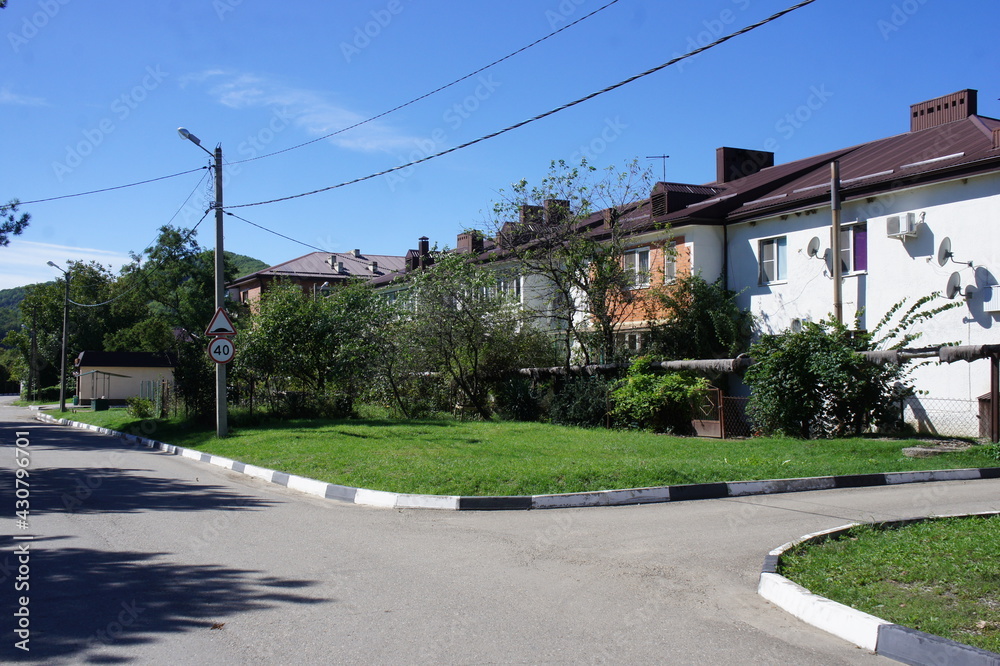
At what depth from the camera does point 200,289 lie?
58.3 metres

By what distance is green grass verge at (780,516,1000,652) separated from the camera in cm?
505

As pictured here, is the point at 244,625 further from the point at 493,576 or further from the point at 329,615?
the point at 493,576

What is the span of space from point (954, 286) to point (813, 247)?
169 inches

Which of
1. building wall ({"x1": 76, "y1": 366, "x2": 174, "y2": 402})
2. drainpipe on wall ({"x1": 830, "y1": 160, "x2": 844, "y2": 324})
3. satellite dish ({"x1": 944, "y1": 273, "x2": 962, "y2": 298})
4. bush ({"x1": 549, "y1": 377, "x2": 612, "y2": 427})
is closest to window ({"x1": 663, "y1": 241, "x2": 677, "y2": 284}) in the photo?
bush ({"x1": 549, "y1": 377, "x2": 612, "y2": 427})

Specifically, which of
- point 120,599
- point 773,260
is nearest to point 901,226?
point 773,260

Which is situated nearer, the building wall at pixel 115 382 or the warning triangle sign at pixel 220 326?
the warning triangle sign at pixel 220 326

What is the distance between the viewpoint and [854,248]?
22750mm

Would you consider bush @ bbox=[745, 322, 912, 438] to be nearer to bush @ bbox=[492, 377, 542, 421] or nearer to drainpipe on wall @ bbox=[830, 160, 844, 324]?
drainpipe on wall @ bbox=[830, 160, 844, 324]

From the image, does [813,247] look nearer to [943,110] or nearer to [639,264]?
[639,264]

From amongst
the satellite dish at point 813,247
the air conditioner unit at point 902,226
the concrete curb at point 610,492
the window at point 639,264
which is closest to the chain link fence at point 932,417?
the air conditioner unit at point 902,226

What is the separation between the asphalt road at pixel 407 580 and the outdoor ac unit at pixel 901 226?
1125 centimetres

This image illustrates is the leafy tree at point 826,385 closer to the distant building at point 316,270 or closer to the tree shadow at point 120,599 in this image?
the tree shadow at point 120,599

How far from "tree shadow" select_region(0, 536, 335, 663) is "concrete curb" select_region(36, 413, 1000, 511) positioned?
389 cm

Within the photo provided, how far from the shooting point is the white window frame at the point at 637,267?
2533 centimetres
